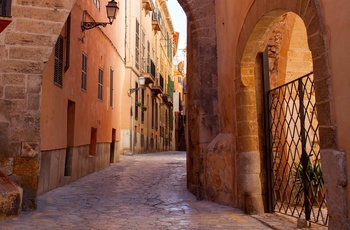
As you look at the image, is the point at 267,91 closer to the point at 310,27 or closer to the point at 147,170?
the point at 310,27

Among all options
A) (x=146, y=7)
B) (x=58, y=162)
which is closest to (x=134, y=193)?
(x=58, y=162)

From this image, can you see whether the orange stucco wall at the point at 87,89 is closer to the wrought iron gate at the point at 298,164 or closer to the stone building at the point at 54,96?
the stone building at the point at 54,96

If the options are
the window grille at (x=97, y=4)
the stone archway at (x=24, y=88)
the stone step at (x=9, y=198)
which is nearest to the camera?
the stone step at (x=9, y=198)

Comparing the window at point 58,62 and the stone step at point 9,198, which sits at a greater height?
the window at point 58,62

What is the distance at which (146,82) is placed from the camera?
26.3m

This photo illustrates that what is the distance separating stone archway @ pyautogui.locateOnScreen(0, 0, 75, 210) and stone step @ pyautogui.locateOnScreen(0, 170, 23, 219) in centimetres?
35

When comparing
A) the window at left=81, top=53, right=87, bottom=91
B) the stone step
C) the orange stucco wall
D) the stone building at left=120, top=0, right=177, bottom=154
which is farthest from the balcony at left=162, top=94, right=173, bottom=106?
the stone step

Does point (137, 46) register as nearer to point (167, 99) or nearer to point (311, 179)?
point (167, 99)

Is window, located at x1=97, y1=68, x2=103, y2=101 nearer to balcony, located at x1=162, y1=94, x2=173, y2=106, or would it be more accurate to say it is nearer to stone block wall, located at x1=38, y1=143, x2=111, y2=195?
stone block wall, located at x1=38, y1=143, x2=111, y2=195

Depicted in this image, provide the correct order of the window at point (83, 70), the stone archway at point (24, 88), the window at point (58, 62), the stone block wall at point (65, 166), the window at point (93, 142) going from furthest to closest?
the window at point (93, 142) → the window at point (83, 70) → the window at point (58, 62) → the stone block wall at point (65, 166) → the stone archway at point (24, 88)

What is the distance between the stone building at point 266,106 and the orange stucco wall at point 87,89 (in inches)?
116

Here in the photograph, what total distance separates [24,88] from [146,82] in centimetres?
2034

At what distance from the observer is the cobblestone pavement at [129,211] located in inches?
199

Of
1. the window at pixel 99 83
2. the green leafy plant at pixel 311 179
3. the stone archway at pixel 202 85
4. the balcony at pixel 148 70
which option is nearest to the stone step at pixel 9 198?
the stone archway at pixel 202 85
